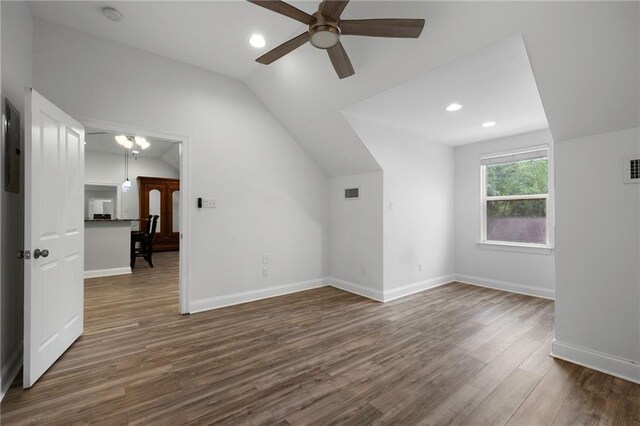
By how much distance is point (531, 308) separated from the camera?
3596 millimetres

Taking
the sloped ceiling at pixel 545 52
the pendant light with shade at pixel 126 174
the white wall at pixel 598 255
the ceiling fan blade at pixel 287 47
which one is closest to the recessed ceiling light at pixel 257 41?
the sloped ceiling at pixel 545 52

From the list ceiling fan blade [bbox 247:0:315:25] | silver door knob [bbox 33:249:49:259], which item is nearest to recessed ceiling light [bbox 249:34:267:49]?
ceiling fan blade [bbox 247:0:315:25]

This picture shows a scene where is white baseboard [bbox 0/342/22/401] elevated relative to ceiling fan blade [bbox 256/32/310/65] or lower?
lower

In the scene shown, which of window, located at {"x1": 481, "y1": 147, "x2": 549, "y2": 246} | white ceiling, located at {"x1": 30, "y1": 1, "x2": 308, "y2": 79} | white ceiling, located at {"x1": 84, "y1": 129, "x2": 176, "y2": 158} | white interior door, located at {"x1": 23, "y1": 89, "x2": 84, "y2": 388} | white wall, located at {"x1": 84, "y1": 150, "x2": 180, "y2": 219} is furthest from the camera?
white wall, located at {"x1": 84, "y1": 150, "x2": 180, "y2": 219}

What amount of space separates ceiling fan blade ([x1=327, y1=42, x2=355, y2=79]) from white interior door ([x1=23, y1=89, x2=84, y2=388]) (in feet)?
7.20

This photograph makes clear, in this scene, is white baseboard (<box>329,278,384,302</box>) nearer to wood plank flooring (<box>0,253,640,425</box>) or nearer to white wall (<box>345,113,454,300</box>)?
white wall (<box>345,113,454,300</box>)

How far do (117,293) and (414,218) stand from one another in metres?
4.82

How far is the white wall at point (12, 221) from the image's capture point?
1976 millimetres

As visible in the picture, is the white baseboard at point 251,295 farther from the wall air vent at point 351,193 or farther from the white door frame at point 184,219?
the wall air vent at point 351,193

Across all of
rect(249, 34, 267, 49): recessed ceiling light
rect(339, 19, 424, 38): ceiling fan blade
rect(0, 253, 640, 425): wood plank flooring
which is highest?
rect(249, 34, 267, 49): recessed ceiling light

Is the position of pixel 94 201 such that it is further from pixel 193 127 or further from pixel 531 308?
pixel 531 308

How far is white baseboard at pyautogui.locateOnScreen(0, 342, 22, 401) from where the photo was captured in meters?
1.86

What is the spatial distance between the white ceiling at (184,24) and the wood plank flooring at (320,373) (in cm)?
306

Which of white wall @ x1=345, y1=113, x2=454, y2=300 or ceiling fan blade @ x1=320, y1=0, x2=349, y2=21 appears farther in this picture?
white wall @ x1=345, y1=113, x2=454, y2=300
